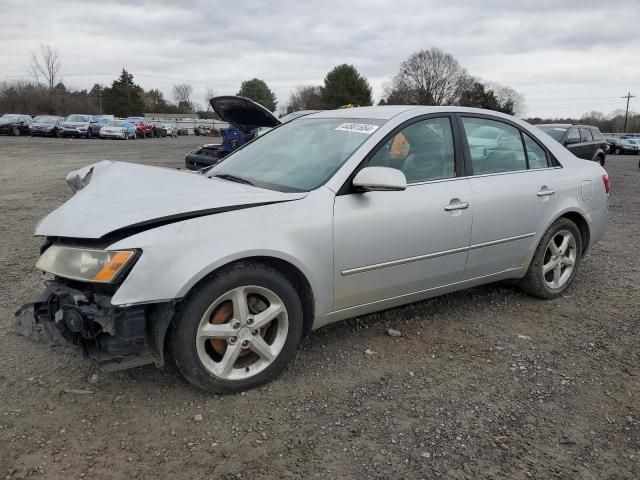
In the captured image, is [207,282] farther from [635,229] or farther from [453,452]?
[635,229]

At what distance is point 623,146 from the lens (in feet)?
113

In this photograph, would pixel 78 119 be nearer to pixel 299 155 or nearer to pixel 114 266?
pixel 299 155

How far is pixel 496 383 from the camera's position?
3.08 meters

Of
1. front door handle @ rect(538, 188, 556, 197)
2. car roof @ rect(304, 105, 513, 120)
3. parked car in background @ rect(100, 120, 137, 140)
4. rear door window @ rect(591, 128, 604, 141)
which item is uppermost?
parked car in background @ rect(100, 120, 137, 140)

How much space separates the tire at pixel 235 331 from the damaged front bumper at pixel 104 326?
0.31ft

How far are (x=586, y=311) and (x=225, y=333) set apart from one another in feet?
9.93

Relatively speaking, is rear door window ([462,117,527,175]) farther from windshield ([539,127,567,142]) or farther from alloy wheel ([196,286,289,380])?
windshield ([539,127,567,142])

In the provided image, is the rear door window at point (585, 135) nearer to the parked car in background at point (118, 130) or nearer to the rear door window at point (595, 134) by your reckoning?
the rear door window at point (595, 134)

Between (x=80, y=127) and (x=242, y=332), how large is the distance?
36.1 m

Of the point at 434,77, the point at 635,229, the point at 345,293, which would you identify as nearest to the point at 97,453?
the point at 345,293

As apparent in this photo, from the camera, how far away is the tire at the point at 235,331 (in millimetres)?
2662

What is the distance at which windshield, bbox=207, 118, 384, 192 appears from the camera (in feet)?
10.7

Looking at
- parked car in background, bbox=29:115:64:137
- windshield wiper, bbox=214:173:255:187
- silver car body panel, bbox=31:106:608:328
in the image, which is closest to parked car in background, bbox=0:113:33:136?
parked car in background, bbox=29:115:64:137

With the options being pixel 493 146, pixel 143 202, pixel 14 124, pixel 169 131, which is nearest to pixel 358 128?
pixel 493 146
